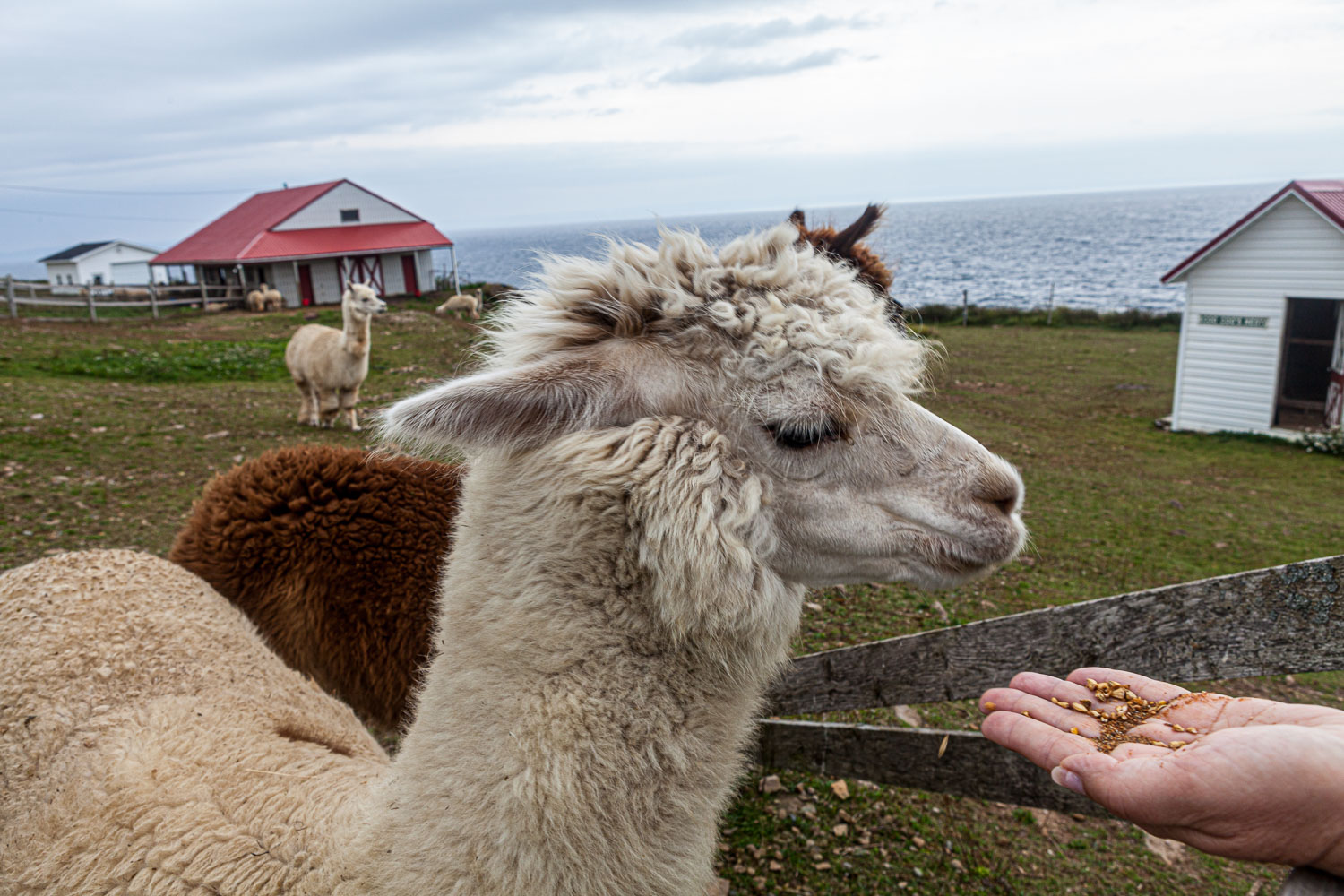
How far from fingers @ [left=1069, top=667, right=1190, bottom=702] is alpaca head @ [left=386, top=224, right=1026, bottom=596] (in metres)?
0.51

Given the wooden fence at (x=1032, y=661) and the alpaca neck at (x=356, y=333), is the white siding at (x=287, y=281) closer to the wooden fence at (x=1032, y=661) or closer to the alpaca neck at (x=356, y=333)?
the alpaca neck at (x=356, y=333)

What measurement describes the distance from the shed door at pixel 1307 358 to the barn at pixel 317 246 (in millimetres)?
36142

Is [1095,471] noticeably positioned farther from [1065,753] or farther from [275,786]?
[275,786]

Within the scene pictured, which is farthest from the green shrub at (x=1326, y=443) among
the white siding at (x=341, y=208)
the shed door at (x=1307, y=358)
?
the white siding at (x=341, y=208)

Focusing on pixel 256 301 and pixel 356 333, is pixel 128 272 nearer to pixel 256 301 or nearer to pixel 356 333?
pixel 256 301

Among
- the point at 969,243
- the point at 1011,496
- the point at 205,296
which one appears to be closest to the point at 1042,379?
the point at 1011,496

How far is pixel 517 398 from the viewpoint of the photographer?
73.8 inches

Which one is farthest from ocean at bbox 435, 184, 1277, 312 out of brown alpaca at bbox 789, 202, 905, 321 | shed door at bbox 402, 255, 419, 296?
shed door at bbox 402, 255, 419, 296

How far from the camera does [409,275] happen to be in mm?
42375

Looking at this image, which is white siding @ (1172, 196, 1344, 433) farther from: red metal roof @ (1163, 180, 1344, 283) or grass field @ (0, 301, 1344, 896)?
grass field @ (0, 301, 1344, 896)

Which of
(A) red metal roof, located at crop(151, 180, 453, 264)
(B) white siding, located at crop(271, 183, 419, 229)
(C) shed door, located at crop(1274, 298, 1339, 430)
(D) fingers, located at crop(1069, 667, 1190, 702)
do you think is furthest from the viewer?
(B) white siding, located at crop(271, 183, 419, 229)

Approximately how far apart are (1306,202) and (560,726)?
18127mm

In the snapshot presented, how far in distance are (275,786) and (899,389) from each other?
2106 mm

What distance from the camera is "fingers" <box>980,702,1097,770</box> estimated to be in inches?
70.2
